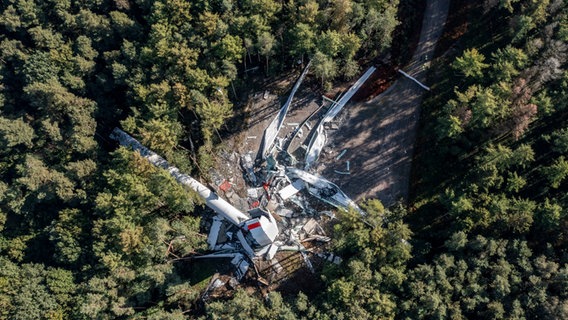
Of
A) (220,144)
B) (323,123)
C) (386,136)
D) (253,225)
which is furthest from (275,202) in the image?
(386,136)

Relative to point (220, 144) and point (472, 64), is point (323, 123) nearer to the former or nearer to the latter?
point (220, 144)

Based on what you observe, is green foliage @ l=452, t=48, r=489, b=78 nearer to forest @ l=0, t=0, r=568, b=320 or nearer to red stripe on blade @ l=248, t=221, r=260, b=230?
forest @ l=0, t=0, r=568, b=320

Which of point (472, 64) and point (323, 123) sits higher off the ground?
point (323, 123)

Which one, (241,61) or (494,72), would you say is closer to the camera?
(494,72)

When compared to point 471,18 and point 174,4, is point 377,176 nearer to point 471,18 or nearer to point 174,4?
point 471,18

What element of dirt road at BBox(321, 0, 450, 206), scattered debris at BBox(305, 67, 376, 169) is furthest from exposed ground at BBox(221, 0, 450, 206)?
scattered debris at BBox(305, 67, 376, 169)

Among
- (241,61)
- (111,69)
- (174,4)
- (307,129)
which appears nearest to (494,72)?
(307,129)

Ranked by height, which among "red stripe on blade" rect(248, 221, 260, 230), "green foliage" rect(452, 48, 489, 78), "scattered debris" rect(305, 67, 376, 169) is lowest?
"red stripe on blade" rect(248, 221, 260, 230)
